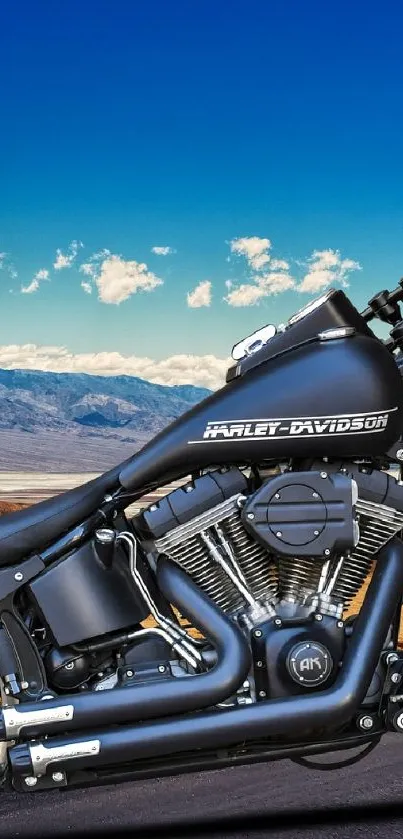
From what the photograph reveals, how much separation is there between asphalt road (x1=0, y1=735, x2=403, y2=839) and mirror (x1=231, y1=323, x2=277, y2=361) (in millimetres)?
2169

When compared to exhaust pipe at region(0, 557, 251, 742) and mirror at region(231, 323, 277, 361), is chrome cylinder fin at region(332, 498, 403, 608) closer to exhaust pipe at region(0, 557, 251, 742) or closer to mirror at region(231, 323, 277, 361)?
exhaust pipe at region(0, 557, 251, 742)

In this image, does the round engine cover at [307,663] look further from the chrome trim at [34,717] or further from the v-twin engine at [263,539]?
the chrome trim at [34,717]

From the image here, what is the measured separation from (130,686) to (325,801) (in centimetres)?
144

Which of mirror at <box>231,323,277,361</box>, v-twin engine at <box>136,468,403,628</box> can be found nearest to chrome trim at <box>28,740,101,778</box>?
v-twin engine at <box>136,468,403,628</box>

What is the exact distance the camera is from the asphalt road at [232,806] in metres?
3.66

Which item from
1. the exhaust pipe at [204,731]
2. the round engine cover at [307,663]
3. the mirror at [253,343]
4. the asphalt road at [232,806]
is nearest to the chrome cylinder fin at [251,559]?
the round engine cover at [307,663]

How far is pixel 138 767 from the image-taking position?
3246 millimetres

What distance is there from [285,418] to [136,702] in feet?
4.25

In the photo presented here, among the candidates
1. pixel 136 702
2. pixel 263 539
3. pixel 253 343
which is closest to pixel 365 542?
pixel 263 539

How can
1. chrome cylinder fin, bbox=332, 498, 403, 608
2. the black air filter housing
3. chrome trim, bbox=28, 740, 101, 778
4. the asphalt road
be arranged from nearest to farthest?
chrome trim, bbox=28, 740, 101, 778, the black air filter housing, chrome cylinder fin, bbox=332, 498, 403, 608, the asphalt road

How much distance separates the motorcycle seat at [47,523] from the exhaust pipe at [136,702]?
2.06ft

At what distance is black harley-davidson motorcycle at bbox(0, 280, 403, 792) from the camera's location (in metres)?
3.17

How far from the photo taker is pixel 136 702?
316 cm

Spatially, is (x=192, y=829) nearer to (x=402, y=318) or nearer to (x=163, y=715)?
(x=163, y=715)
